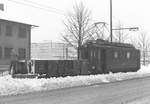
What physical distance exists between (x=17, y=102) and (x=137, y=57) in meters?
24.5

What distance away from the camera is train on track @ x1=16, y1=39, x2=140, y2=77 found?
68.4ft

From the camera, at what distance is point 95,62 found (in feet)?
86.6

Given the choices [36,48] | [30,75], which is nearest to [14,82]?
[30,75]

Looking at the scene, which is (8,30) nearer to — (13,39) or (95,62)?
(13,39)

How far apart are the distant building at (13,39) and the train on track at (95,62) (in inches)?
479

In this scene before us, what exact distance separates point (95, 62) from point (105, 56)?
127 cm

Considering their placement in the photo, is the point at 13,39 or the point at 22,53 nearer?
the point at 13,39

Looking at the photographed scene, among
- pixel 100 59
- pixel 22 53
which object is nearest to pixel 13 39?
pixel 22 53

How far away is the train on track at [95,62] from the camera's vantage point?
68.4ft

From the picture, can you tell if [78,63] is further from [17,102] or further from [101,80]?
[17,102]

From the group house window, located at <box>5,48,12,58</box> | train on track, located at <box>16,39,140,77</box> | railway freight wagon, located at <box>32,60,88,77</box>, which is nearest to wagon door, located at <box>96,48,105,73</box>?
train on track, located at <box>16,39,140,77</box>

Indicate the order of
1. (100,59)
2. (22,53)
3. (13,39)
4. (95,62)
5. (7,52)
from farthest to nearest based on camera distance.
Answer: (22,53) < (13,39) < (7,52) < (100,59) < (95,62)

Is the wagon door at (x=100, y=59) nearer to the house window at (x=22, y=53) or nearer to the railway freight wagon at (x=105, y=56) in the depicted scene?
the railway freight wagon at (x=105, y=56)

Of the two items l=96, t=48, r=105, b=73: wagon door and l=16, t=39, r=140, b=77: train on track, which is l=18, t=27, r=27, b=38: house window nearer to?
l=16, t=39, r=140, b=77: train on track
